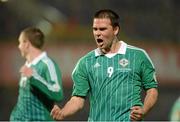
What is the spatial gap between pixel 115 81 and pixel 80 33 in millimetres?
3162

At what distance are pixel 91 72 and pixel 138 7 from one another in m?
3.21

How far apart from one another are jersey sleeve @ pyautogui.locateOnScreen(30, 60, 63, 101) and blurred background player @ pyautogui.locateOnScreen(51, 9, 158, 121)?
34.0 inches

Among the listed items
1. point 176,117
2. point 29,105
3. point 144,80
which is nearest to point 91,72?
point 144,80

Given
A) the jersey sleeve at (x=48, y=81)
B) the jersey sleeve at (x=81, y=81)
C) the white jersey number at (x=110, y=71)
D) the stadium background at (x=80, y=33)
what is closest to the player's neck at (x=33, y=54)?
the jersey sleeve at (x=48, y=81)

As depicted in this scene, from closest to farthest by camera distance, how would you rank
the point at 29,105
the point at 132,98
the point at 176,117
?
the point at 132,98 < the point at 29,105 < the point at 176,117

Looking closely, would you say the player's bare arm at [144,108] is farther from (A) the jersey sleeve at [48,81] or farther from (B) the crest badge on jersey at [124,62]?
(A) the jersey sleeve at [48,81]

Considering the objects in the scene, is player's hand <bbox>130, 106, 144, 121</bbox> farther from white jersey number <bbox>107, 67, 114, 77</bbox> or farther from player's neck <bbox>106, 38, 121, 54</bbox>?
player's neck <bbox>106, 38, 121, 54</bbox>

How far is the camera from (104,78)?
147 inches

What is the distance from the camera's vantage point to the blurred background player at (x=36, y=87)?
15.8 ft

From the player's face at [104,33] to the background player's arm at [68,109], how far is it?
38 cm

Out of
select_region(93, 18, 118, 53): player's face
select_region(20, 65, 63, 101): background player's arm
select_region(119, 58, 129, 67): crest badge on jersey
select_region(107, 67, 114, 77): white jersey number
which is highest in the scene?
select_region(93, 18, 118, 53): player's face

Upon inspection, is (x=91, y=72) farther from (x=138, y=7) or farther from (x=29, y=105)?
(x=138, y=7)

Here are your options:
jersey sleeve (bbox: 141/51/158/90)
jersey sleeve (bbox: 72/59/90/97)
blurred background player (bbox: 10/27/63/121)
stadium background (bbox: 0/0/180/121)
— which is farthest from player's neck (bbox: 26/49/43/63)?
stadium background (bbox: 0/0/180/121)

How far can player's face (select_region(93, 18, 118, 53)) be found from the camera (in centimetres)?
372
